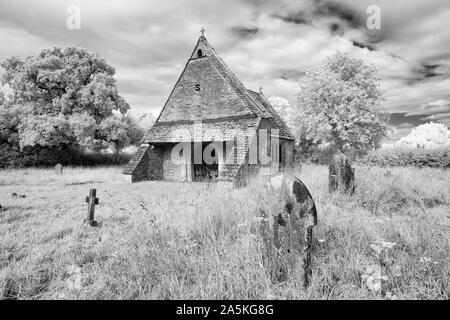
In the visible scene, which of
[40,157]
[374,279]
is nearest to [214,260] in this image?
[374,279]

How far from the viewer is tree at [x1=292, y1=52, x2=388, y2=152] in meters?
28.9

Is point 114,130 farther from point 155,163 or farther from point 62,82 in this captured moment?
point 155,163

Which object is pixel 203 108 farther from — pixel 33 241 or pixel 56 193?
pixel 33 241

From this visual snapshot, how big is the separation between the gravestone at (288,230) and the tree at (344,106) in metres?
27.7

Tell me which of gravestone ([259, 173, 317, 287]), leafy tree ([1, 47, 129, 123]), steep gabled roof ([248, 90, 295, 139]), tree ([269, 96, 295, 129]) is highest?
tree ([269, 96, 295, 129])

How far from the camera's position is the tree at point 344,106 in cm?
2886

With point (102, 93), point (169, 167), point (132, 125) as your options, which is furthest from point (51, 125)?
point (169, 167)

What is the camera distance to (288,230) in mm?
3398

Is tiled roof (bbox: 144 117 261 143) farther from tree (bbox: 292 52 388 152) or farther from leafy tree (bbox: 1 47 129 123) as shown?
tree (bbox: 292 52 388 152)

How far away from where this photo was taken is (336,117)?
1176 inches

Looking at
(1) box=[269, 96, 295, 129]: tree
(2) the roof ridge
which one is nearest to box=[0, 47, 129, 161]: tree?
(2) the roof ridge

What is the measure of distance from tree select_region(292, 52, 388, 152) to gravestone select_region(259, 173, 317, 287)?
90.7ft
